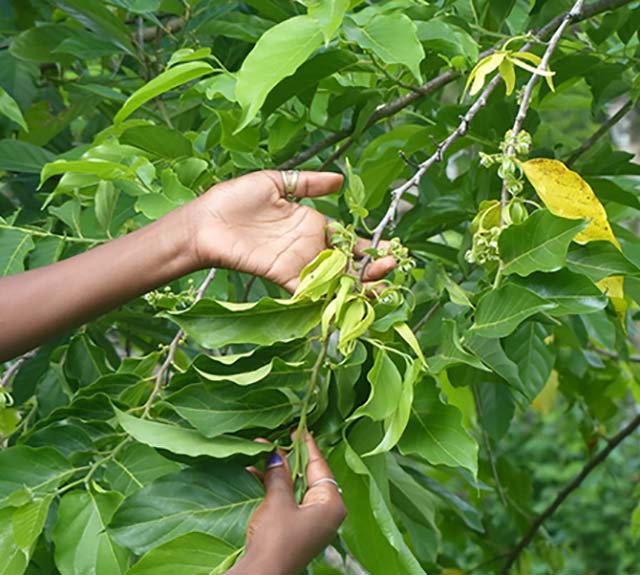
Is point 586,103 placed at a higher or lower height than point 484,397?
higher

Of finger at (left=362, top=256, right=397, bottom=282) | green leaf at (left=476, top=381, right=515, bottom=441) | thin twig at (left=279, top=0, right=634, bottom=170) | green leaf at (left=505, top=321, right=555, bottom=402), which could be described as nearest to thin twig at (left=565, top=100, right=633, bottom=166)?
thin twig at (left=279, top=0, right=634, bottom=170)

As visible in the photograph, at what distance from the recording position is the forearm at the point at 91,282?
1.15 m

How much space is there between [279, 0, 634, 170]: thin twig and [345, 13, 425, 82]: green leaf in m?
0.17

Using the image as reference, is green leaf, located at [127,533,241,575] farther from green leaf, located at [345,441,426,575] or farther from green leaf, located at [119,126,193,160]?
green leaf, located at [119,126,193,160]

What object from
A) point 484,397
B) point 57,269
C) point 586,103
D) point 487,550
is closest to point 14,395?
point 57,269

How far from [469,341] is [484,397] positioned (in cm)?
78

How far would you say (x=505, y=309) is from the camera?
3.06ft

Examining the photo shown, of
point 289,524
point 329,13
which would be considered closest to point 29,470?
point 289,524

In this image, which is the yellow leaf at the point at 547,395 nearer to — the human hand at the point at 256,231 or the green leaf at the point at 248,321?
the human hand at the point at 256,231

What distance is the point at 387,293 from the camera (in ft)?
3.09

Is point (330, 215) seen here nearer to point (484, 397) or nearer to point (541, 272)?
point (484, 397)

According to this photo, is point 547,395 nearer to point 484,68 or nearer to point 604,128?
point 604,128

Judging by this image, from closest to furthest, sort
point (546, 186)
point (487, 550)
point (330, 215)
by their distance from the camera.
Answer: point (546, 186)
point (330, 215)
point (487, 550)

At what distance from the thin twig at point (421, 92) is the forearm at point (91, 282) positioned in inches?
12.4
